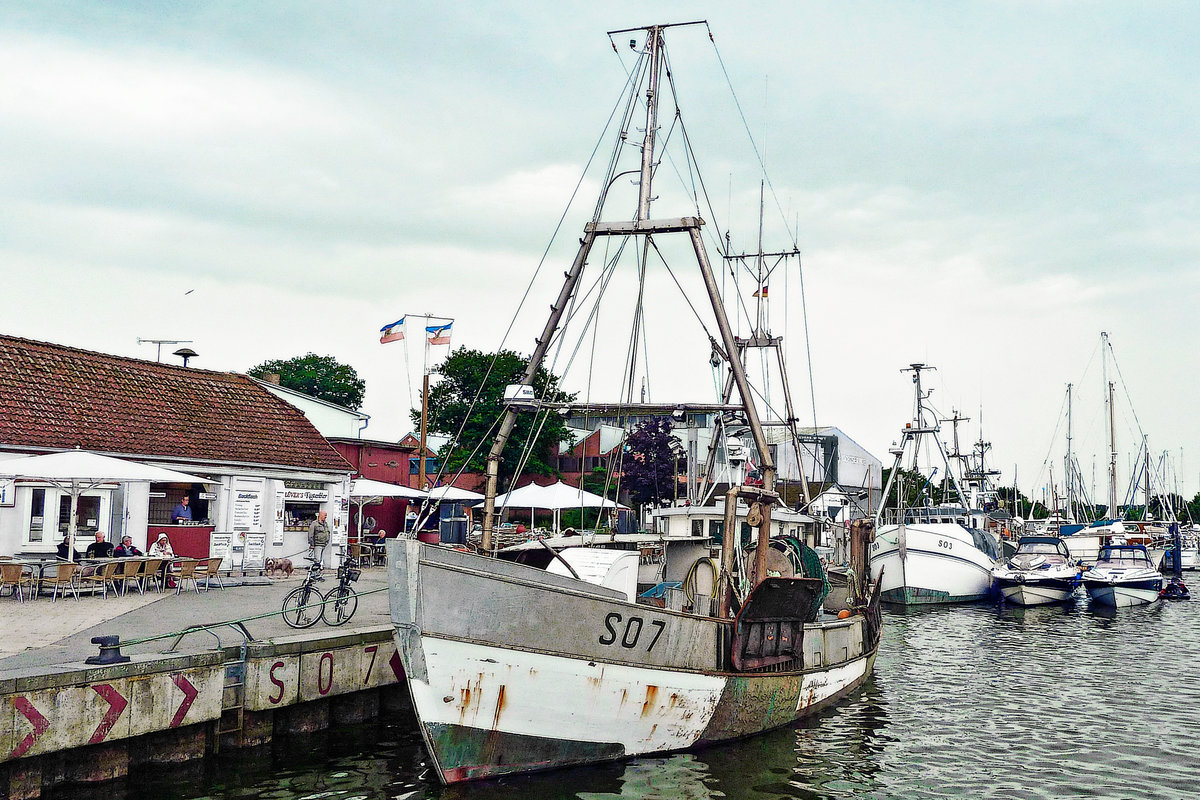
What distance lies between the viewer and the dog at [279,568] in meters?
24.6

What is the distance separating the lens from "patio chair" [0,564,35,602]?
16766 mm

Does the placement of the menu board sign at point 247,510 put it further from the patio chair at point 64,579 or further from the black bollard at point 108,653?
the black bollard at point 108,653

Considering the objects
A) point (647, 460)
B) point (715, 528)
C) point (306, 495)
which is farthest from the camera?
point (647, 460)

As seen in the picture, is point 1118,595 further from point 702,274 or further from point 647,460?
point 702,274

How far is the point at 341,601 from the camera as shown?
612 inches

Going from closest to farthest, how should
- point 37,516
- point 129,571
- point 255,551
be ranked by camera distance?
point 129,571, point 37,516, point 255,551

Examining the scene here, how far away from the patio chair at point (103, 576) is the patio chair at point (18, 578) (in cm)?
84

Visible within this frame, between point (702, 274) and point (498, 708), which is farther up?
point (702, 274)

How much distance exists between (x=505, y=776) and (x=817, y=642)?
6.09m

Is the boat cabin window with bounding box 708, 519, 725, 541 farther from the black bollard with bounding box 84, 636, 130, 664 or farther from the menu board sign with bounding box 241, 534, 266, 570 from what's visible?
the menu board sign with bounding box 241, 534, 266, 570

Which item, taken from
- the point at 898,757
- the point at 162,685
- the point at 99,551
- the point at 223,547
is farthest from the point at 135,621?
the point at 898,757

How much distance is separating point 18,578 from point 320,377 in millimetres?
63455

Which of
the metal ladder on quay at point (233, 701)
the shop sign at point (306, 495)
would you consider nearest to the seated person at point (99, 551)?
the shop sign at point (306, 495)

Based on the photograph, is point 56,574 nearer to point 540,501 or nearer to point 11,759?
point 11,759
